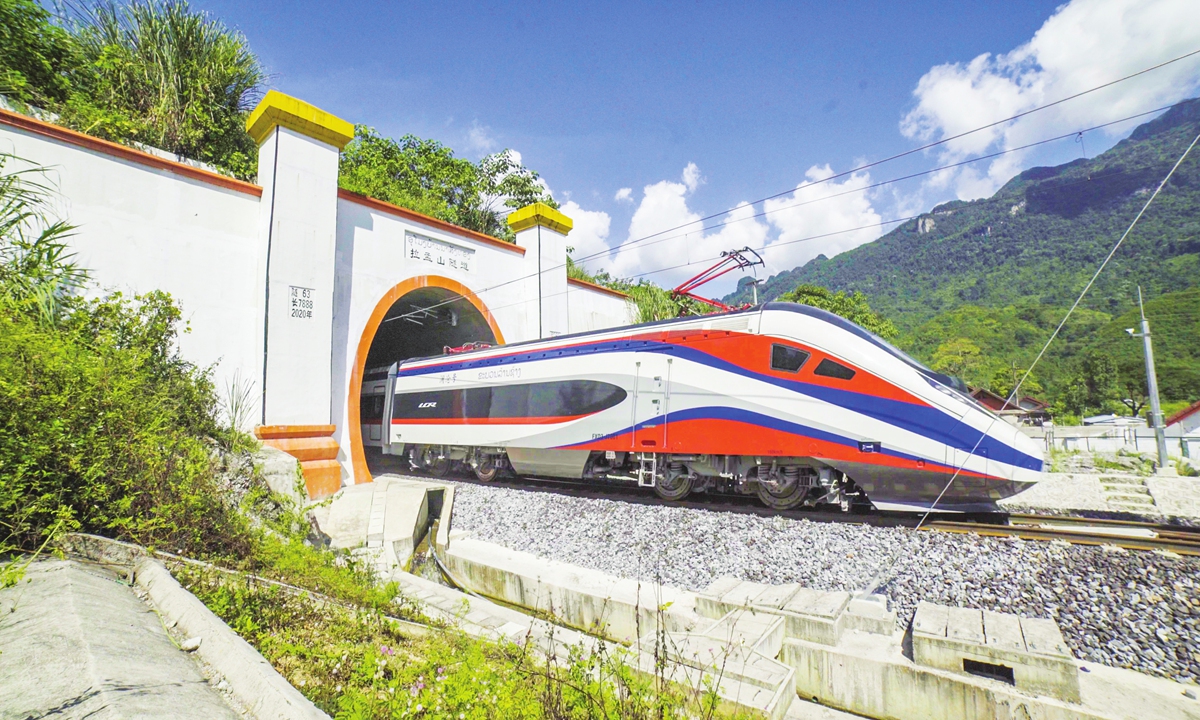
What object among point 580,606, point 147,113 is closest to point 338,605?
point 580,606

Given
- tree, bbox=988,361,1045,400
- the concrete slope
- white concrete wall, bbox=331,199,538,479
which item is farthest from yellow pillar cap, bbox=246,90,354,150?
tree, bbox=988,361,1045,400

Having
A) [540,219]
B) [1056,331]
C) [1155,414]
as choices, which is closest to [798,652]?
[1056,331]

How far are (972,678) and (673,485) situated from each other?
5.79 metres

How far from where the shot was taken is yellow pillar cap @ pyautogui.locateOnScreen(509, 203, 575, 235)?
56.8 feet

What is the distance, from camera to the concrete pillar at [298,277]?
1122cm

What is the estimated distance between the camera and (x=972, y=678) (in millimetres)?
3738

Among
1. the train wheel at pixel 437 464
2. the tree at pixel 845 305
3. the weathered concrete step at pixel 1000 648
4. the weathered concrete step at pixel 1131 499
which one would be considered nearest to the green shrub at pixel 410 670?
the weathered concrete step at pixel 1000 648

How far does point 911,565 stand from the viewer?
566cm

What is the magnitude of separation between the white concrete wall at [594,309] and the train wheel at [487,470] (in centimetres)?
657

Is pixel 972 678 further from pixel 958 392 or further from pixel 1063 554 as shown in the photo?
pixel 958 392

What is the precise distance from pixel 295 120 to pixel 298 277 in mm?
3098

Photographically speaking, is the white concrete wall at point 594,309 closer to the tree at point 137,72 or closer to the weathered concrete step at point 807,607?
the tree at point 137,72

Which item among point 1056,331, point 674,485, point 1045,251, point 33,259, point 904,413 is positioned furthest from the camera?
point 1045,251

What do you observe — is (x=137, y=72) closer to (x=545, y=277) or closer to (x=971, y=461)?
(x=545, y=277)
